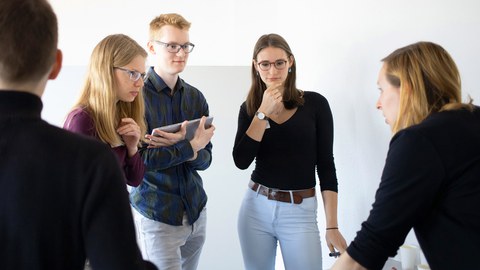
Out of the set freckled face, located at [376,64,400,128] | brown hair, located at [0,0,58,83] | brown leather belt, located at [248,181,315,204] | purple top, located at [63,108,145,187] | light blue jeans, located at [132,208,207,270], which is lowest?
light blue jeans, located at [132,208,207,270]

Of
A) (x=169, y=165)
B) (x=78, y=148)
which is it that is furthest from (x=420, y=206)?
(x=169, y=165)

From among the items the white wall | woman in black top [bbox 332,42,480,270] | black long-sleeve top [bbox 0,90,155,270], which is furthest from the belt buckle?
black long-sleeve top [bbox 0,90,155,270]

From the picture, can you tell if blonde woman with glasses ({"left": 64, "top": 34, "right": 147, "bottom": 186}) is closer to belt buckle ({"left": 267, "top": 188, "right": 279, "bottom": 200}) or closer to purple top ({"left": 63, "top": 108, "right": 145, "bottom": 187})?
purple top ({"left": 63, "top": 108, "right": 145, "bottom": 187})

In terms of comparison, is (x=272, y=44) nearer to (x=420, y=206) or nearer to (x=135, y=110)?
(x=135, y=110)

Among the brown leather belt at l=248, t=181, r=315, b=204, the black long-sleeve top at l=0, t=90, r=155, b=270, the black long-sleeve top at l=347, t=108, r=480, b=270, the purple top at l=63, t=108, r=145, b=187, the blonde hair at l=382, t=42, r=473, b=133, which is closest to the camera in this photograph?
the black long-sleeve top at l=0, t=90, r=155, b=270

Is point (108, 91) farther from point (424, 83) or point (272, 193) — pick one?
point (424, 83)

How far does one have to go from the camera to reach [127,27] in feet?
9.60

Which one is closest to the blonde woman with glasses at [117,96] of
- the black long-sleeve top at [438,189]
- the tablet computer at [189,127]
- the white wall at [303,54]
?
the tablet computer at [189,127]

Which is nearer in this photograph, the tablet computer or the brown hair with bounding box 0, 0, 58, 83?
the brown hair with bounding box 0, 0, 58, 83

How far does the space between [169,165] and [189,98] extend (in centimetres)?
37

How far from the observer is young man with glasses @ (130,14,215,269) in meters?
1.85

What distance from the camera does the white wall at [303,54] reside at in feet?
6.24

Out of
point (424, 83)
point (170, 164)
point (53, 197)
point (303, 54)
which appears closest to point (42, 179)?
point (53, 197)

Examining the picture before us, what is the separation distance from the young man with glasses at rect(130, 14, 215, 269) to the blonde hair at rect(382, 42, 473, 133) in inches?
36.1
